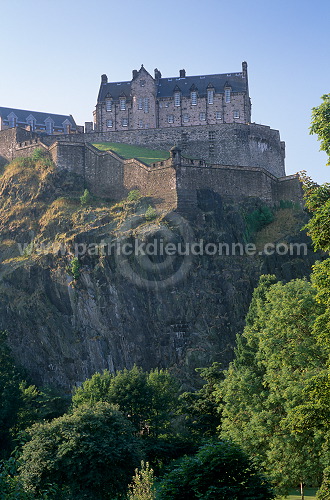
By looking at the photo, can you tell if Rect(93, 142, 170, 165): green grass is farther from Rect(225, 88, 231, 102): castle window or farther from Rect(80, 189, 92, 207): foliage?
Rect(225, 88, 231, 102): castle window

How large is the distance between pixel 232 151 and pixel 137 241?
931 inches

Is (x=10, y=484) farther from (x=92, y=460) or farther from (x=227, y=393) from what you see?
(x=227, y=393)

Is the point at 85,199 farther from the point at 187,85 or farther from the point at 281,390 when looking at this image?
the point at 281,390

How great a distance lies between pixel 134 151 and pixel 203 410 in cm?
3888

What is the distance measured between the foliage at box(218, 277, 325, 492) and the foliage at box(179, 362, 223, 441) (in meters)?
6.27

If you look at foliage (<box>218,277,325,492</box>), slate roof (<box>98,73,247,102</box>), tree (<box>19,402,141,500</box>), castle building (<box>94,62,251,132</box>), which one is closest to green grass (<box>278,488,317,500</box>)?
A: foliage (<box>218,277,325,492</box>)

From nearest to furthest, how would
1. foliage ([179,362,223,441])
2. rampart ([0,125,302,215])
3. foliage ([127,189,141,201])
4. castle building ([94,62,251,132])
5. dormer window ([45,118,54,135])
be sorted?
foliage ([179,362,223,441])
rampart ([0,125,302,215])
foliage ([127,189,141,201])
castle building ([94,62,251,132])
dormer window ([45,118,54,135])

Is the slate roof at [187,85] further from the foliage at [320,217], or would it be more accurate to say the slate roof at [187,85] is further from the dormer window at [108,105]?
the foliage at [320,217]

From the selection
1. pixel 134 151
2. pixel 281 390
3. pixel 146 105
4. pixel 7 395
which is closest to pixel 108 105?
pixel 146 105

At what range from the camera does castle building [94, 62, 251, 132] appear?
88750 mm

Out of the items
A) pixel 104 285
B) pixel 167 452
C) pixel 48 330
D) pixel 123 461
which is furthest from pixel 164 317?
pixel 123 461

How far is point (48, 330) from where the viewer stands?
62.5 meters

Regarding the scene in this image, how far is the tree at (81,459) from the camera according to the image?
126 ft

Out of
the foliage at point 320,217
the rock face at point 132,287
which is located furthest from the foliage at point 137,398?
the foliage at point 320,217
